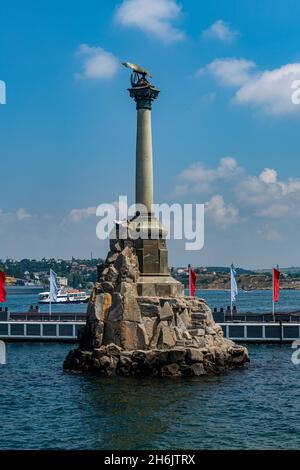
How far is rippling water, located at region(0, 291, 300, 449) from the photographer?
88.3 ft

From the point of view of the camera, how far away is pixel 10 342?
59594mm

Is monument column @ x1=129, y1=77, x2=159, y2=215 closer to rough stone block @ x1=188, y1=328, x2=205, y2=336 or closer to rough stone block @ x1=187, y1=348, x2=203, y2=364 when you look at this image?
rough stone block @ x1=188, y1=328, x2=205, y2=336

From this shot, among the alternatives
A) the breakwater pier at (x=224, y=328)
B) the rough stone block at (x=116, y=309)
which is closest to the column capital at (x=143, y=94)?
the rough stone block at (x=116, y=309)

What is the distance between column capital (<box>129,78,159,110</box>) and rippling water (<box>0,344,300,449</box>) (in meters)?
17.3

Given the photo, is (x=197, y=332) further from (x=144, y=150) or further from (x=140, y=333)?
(x=144, y=150)

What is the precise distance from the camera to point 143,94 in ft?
147

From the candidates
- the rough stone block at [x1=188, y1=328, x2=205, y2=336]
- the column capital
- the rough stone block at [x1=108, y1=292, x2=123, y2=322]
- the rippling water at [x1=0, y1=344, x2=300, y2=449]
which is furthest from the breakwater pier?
the column capital

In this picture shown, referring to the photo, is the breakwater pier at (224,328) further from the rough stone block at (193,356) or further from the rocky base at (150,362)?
the rough stone block at (193,356)

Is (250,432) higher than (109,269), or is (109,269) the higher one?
(109,269)

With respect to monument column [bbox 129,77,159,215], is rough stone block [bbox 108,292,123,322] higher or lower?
lower

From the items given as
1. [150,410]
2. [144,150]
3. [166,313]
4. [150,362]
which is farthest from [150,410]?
[144,150]
